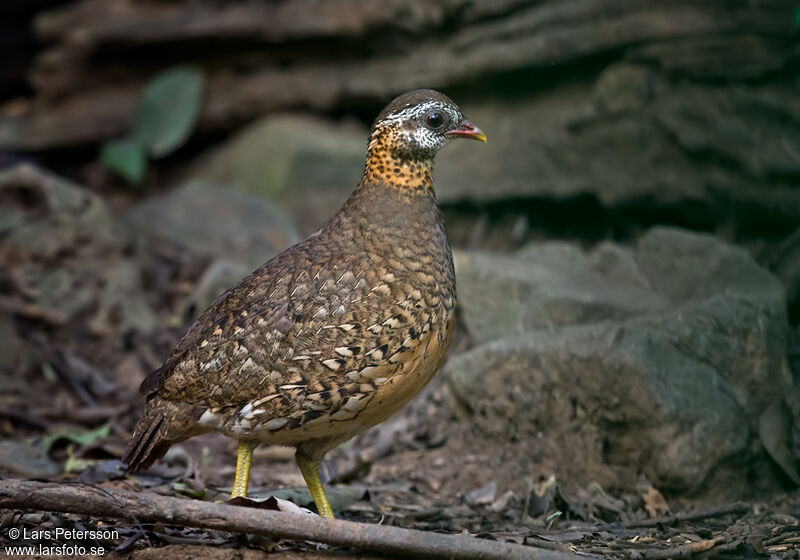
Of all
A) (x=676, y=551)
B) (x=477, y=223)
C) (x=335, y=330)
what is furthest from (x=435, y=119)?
(x=477, y=223)

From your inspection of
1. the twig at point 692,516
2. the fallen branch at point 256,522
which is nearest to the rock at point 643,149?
the twig at point 692,516

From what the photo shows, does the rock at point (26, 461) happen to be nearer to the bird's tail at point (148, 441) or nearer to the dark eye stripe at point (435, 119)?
the bird's tail at point (148, 441)

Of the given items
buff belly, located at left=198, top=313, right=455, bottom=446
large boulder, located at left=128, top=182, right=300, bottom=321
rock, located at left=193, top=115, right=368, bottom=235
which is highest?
rock, located at left=193, top=115, right=368, bottom=235

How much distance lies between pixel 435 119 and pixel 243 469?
2.14 m

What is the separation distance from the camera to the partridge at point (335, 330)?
15.5 feet

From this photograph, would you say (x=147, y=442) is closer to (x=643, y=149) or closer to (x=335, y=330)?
(x=335, y=330)

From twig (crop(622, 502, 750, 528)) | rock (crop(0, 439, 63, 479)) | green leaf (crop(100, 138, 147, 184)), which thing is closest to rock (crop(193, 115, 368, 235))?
green leaf (crop(100, 138, 147, 184))

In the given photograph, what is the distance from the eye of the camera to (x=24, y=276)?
27.7 feet

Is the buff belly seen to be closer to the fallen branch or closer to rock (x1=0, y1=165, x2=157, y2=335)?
the fallen branch

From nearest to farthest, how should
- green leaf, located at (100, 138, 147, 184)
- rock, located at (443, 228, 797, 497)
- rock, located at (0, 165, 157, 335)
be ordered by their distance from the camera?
rock, located at (443, 228, 797, 497), rock, located at (0, 165, 157, 335), green leaf, located at (100, 138, 147, 184)

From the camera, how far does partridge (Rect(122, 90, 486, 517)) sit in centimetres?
471

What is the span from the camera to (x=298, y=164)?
1055 cm

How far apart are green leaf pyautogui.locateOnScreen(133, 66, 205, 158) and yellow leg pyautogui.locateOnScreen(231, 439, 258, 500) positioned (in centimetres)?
700

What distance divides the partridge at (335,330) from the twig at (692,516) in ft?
4.89
